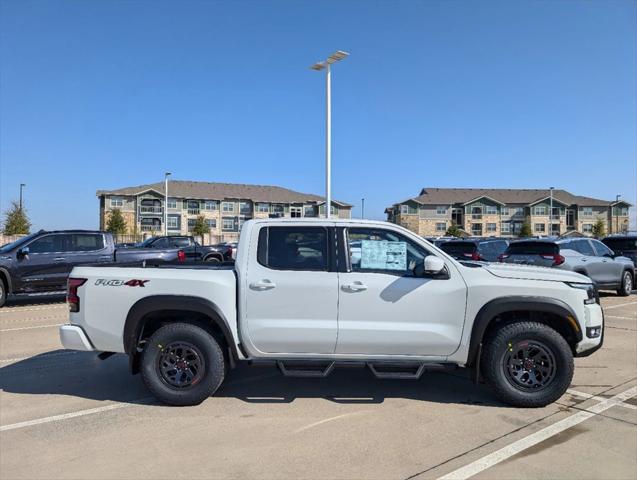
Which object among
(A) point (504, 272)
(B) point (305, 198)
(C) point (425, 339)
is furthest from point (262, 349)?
(B) point (305, 198)

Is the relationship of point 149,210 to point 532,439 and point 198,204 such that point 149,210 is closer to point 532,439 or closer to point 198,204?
point 198,204

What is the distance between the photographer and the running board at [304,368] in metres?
4.66

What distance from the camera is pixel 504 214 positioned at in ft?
286

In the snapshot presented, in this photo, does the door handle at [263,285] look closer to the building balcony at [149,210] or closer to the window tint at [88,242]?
the window tint at [88,242]

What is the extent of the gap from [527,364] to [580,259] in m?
8.78

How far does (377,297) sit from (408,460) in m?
1.48

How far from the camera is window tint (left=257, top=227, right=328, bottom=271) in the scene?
4812 mm

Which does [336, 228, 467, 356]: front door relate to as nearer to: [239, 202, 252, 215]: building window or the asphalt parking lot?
the asphalt parking lot

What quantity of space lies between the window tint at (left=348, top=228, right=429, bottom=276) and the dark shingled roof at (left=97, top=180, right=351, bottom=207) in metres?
74.7

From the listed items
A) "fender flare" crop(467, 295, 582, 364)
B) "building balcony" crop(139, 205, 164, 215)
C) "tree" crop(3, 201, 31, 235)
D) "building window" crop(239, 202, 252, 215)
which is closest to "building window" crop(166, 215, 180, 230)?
"building balcony" crop(139, 205, 164, 215)

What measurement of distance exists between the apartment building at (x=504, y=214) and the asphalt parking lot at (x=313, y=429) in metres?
81.3

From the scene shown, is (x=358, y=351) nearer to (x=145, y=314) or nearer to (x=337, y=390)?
(x=337, y=390)

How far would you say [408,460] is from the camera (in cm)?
366

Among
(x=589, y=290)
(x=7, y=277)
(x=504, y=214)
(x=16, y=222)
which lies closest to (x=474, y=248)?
(x=589, y=290)
